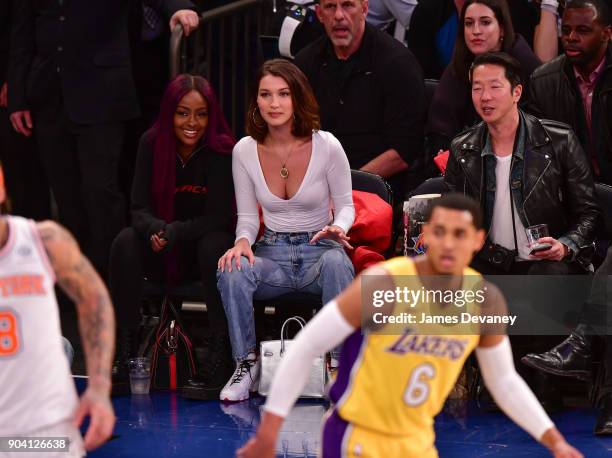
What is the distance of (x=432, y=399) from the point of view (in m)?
3.91

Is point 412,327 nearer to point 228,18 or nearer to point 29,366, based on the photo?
point 29,366

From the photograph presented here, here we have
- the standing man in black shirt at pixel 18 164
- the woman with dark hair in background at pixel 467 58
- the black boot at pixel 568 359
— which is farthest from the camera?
the standing man in black shirt at pixel 18 164

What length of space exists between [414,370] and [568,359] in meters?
Result: 2.16

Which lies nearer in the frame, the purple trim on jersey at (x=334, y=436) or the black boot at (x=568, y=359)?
the purple trim on jersey at (x=334, y=436)

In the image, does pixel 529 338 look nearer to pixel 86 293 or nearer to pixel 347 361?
pixel 347 361

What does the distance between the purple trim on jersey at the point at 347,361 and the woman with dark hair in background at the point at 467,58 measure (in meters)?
3.17

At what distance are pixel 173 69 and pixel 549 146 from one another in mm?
2415

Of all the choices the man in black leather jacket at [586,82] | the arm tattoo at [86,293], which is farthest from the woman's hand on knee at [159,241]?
the arm tattoo at [86,293]

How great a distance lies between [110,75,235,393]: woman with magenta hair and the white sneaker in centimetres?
19

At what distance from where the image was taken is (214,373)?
6480 millimetres

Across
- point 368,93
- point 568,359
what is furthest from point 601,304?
point 368,93

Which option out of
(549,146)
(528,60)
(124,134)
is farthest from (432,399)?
(124,134)

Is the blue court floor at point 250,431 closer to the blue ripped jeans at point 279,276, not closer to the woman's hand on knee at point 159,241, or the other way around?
the blue ripped jeans at point 279,276

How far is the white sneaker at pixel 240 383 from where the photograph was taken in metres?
6.29
